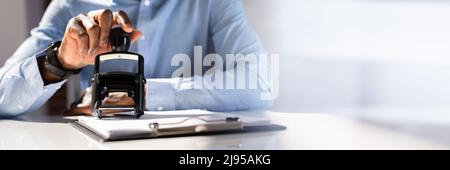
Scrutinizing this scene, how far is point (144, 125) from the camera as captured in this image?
0.66 meters

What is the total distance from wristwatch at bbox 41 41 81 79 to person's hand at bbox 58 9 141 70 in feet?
0.08

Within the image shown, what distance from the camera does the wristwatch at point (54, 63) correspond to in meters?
0.91

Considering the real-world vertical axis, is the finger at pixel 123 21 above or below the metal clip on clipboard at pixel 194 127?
above

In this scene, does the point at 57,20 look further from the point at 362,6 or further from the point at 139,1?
the point at 362,6

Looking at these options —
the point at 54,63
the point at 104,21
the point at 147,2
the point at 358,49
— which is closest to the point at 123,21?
the point at 104,21

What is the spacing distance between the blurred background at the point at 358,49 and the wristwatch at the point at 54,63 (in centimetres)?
85

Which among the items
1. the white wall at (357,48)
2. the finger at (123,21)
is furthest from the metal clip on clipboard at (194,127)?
the white wall at (357,48)

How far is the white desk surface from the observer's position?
1.95 ft

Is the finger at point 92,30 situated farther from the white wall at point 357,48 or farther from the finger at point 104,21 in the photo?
the white wall at point 357,48

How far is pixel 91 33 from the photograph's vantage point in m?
0.80

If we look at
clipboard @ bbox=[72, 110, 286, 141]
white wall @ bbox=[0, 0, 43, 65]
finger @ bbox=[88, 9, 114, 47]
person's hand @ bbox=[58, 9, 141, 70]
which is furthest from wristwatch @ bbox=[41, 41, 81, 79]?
white wall @ bbox=[0, 0, 43, 65]

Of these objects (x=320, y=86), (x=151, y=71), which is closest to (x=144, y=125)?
(x=151, y=71)
